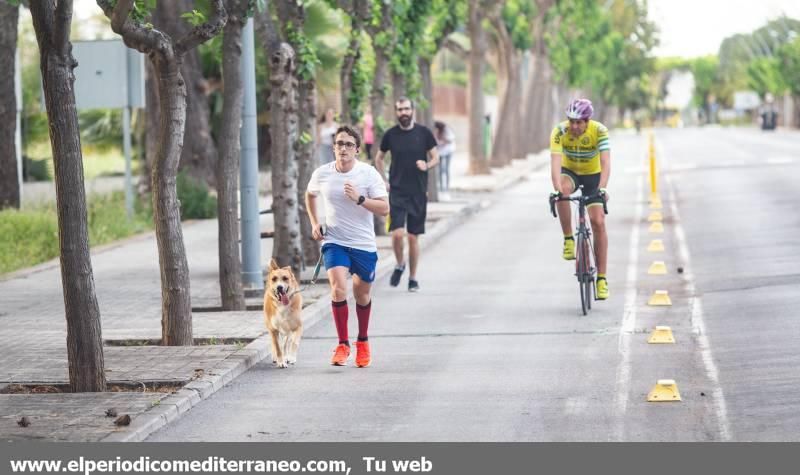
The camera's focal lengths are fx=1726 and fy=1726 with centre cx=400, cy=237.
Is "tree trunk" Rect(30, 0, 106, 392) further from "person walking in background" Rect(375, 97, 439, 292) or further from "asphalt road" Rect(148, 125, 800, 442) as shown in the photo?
"person walking in background" Rect(375, 97, 439, 292)

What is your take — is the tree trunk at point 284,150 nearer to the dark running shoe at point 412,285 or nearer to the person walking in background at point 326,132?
the dark running shoe at point 412,285

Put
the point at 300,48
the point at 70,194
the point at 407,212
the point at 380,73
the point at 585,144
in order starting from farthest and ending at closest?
the point at 380,73, the point at 300,48, the point at 407,212, the point at 585,144, the point at 70,194

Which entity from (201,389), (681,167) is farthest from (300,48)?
(681,167)

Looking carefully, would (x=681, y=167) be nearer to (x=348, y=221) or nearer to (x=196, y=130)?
(x=196, y=130)

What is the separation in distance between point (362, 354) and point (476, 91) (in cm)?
3190

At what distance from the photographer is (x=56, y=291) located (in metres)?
18.6

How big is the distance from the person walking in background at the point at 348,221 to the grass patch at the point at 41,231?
925cm

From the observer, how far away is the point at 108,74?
2683cm

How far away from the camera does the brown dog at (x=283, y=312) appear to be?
482 inches

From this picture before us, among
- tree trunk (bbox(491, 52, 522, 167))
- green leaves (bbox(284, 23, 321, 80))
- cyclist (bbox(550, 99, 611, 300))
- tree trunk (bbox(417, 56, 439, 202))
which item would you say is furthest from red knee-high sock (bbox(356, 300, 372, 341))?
tree trunk (bbox(491, 52, 522, 167))

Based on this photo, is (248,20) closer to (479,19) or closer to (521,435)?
(521,435)

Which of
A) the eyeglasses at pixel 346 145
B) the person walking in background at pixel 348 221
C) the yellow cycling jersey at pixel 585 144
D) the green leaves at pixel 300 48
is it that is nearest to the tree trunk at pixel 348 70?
the green leaves at pixel 300 48

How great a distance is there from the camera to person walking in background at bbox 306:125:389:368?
12.3 metres

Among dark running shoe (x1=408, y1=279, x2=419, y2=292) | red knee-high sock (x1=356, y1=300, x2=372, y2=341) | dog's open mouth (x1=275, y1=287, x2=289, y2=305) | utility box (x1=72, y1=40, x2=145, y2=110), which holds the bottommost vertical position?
dark running shoe (x1=408, y1=279, x2=419, y2=292)
